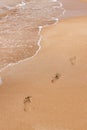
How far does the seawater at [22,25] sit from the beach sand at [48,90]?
14.1 inches

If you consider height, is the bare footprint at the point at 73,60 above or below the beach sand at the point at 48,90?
above

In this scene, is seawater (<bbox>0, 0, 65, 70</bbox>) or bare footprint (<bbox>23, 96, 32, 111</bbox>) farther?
seawater (<bbox>0, 0, 65, 70</bbox>)

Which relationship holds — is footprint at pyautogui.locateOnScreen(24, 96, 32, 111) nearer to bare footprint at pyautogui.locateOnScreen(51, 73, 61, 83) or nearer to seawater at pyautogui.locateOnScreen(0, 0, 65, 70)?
bare footprint at pyautogui.locateOnScreen(51, 73, 61, 83)

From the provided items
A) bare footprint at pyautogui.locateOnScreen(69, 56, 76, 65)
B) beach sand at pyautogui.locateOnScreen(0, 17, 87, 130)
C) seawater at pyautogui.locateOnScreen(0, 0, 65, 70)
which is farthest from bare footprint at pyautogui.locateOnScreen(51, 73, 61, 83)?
seawater at pyautogui.locateOnScreen(0, 0, 65, 70)

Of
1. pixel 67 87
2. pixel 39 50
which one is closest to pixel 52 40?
pixel 39 50

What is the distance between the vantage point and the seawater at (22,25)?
22.4 ft

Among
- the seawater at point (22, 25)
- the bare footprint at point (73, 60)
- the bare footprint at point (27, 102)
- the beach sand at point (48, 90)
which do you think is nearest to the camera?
the beach sand at point (48, 90)

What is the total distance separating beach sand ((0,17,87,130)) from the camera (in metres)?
4.00

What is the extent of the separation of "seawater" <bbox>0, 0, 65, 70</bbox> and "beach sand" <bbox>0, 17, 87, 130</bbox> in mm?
359

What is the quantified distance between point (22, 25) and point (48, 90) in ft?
16.8

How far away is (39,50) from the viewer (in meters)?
6.96

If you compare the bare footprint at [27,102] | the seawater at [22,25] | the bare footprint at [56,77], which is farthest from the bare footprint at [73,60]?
the bare footprint at [27,102]

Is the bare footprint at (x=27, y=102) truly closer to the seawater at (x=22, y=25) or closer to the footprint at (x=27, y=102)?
the footprint at (x=27, y=102)

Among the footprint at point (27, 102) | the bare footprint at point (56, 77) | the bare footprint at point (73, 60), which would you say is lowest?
the footprint at point (27, 102)
